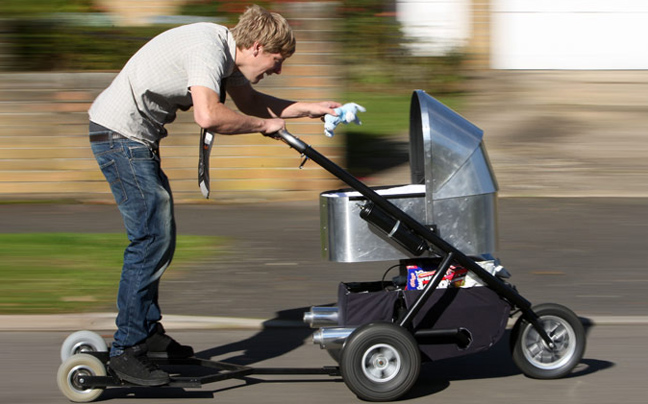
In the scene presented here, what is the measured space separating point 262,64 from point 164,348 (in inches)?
62.9

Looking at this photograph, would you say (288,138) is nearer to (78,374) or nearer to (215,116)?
(215,116)

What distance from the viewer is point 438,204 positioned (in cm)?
501

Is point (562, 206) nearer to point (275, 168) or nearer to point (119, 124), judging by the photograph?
point (275, 168)

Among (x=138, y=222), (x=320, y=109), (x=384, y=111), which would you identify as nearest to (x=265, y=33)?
(x=320, y=109)

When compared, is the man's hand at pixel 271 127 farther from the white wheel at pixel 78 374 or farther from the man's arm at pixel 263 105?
the white wheel at pixel 78 374

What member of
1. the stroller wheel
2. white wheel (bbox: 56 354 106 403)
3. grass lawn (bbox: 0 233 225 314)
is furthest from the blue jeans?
the stroller wheel

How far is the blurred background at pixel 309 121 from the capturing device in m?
10.2

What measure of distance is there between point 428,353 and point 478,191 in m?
0.84

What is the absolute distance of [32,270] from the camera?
760cm

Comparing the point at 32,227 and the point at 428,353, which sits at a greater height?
the point at 32,227

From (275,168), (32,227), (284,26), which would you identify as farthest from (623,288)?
(32,227)

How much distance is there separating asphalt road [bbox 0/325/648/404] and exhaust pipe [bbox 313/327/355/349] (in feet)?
0.91

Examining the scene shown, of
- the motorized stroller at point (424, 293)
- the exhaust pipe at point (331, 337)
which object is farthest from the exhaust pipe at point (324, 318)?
the exhaust pipe at point (331, 337)

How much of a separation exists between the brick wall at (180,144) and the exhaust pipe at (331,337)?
5268 millimetres
